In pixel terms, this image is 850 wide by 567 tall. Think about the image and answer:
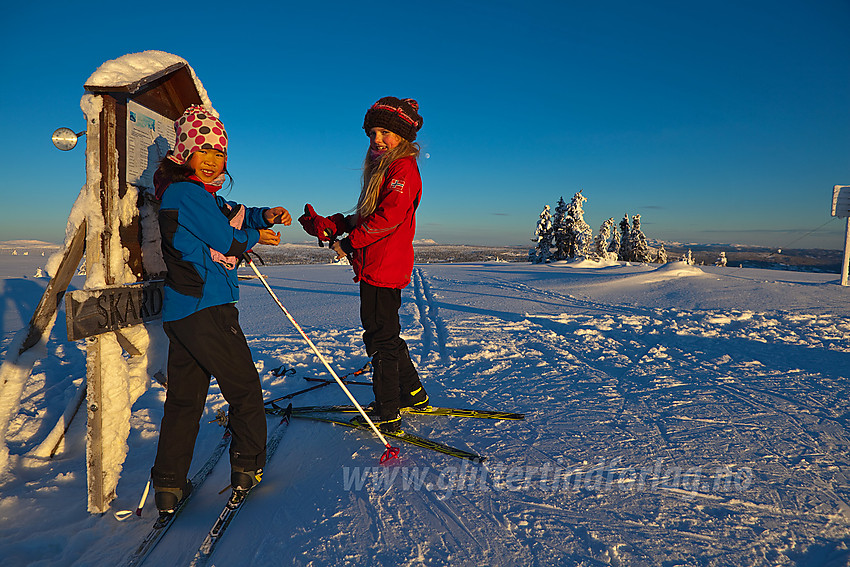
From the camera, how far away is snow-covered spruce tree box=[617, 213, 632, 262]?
49.1m

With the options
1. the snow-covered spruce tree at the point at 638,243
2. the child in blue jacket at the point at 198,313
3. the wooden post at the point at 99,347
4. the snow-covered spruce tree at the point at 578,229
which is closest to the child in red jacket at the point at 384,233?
the child in blue jacket at the point at 198,313

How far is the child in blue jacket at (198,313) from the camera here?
222 cm

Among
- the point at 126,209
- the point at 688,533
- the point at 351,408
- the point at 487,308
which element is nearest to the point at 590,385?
the point at 688,533

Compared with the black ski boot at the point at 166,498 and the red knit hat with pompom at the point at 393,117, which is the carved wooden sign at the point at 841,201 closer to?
the red knit hat with pompom at the point at 393,117

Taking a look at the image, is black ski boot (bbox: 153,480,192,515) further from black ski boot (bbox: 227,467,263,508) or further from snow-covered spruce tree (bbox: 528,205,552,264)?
snow-covered spruce tree (bbox: 528,205,552,264)

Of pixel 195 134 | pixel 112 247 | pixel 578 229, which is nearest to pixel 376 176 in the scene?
pixel 195 134

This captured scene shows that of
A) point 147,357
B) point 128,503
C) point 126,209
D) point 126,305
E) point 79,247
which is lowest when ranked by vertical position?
point 128,503

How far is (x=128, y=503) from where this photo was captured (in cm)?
245

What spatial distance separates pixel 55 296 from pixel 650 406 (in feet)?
14.9

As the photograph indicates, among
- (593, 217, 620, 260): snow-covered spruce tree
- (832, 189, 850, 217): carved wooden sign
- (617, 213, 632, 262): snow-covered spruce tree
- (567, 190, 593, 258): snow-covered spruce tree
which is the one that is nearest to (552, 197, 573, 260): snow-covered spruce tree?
(567, 190, 593, 258): snow-covered spruce tree

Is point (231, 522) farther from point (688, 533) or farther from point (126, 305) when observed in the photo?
point (688, 533)

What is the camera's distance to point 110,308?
230 centimetres

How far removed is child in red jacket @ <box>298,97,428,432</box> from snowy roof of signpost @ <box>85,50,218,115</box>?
1.35 metres

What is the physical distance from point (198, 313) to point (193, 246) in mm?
386
